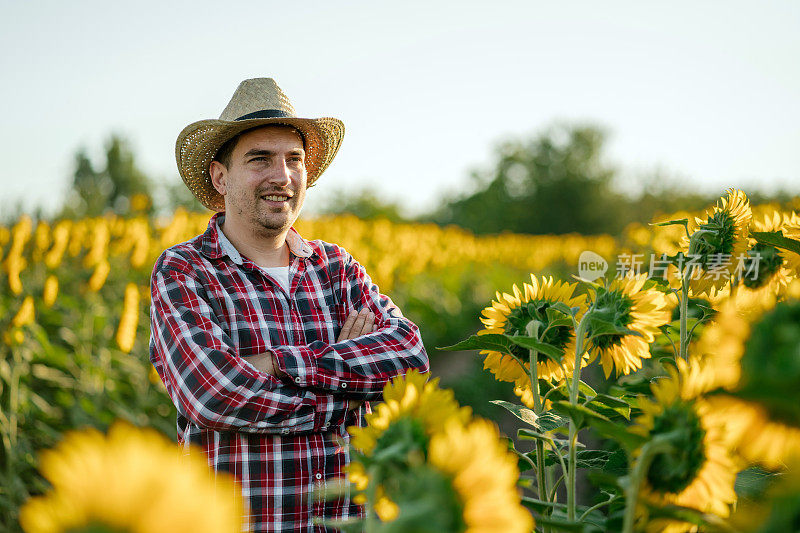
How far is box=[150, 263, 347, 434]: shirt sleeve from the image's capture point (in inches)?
66.3

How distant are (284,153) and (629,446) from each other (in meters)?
1.68

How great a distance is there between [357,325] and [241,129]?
2.35 ft

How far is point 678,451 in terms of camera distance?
2.05ft

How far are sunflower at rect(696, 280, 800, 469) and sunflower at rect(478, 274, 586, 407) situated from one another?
51 cm

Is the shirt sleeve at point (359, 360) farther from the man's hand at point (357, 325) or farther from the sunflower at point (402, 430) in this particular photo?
the sunflower at point (402, 430)

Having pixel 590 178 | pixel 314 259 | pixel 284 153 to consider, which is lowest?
pixel 314 259

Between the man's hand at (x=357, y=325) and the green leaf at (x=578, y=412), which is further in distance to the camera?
the man's hand at (x=357, y=325)

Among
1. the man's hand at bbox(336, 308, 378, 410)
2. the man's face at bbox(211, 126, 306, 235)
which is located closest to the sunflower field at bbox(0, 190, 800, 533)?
the man's hand at bbox(336, 308, 378, 410)

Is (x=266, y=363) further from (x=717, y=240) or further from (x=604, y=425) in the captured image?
(x=604, y=425)

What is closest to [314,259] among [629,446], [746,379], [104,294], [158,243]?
[629,446]

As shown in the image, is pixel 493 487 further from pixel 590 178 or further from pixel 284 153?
pixel 590 178

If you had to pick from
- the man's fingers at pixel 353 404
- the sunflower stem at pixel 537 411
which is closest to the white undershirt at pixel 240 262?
the man's fingers at pixel 353 404

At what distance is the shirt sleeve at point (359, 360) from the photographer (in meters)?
1.79

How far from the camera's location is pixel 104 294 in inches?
182
